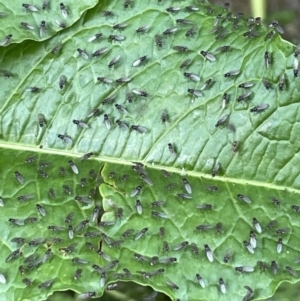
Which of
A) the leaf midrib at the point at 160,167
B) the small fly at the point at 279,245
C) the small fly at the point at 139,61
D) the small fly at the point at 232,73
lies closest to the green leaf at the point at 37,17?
the small fly at the point at 139,61

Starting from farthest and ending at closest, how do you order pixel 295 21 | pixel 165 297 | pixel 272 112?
pixel 295 21, pixel 165 297, pixel 272 112

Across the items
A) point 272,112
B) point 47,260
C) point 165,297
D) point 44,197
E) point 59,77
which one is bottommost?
point 165,297

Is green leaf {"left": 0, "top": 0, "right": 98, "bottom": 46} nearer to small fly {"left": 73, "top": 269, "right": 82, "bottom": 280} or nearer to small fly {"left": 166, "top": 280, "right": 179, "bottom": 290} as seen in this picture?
small fly {"left": 73, "top": 269, "right": 82, "bottom": 280}

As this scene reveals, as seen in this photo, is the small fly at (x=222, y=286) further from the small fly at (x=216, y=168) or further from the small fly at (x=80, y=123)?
the small fly at (x=80, y=123)

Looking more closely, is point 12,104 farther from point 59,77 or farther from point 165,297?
point 165,297

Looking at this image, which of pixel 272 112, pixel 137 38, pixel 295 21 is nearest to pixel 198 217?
pixel 272 112
